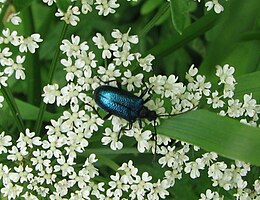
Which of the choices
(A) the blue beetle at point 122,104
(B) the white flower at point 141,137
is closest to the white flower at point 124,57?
(A) the blue beetle at point 122,104

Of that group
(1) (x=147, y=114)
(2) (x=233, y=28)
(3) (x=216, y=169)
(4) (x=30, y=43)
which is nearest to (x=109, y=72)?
(1) (x=147, y=114)

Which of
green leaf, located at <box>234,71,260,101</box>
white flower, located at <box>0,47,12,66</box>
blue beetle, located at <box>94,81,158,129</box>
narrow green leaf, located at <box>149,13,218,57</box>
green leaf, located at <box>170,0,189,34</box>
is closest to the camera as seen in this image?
green leaf, located at <box>170,0,189,34</box>

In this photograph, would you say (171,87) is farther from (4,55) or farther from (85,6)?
(4,55)

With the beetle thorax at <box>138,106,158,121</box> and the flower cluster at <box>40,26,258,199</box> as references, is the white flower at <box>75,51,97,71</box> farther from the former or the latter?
the beetle thorax at <box>138,106,158,121</box>

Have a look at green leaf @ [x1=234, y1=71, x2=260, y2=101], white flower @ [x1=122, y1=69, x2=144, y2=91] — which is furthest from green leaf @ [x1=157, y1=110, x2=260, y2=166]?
green leaf @ [x1=234, y1=71, x2=260, y2=101]

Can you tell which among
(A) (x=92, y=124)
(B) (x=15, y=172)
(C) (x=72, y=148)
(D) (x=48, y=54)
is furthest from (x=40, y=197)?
(D) (x=48, y=54)
